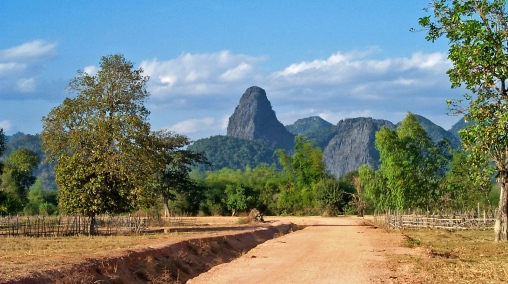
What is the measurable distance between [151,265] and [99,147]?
18.3 m

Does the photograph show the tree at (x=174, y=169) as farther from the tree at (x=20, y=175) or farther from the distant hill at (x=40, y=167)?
the distant hill at (x=40, y=167)

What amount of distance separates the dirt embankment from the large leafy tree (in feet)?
78.2

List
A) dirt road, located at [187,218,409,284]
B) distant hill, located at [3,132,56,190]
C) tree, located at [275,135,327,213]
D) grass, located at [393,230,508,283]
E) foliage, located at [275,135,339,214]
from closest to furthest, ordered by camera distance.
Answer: grass, located at [393,230,508,283], dirt road, located at [187,218,409,284], foliage, located at [275,135,339,214], tree, located at [275,135,327,213], distant hill, located at [3,132,56,190]

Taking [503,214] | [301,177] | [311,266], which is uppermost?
[301,177]

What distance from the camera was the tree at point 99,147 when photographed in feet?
108

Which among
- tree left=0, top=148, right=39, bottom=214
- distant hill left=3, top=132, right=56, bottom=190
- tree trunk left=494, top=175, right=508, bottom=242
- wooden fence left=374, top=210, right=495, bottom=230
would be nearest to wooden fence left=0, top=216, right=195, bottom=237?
wooden fence left=374, top=210, right=495, bottom=230

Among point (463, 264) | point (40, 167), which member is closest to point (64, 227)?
point (463, 264)

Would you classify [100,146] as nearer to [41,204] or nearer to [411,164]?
[411,164]

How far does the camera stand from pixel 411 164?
46375 mm

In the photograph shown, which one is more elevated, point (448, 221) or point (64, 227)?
point (64, 227)

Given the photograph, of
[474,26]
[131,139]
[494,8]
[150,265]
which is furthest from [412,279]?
[131,139]

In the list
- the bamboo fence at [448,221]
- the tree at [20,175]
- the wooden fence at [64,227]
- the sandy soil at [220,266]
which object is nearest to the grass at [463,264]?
the sandy soil at [220,266]

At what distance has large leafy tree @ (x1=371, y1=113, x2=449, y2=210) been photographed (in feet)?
151

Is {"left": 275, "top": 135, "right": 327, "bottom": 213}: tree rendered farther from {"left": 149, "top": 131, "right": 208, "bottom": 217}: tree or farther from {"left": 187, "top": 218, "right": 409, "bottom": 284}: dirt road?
{"left": 187, "top": 218, "right": 409, "bottom": 284}: dirt road
